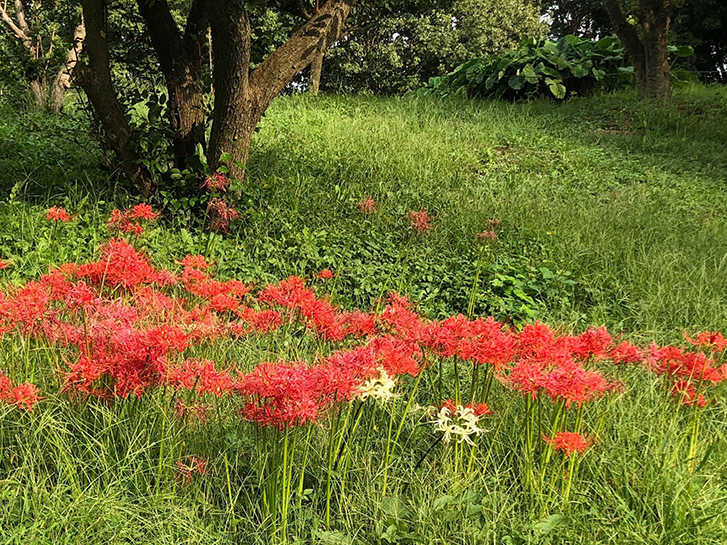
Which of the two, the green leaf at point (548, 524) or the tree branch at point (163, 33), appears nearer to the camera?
the green leaf at point (548, 524)

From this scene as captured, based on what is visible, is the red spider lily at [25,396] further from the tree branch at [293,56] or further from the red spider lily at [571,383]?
the tree branch at [293,56]

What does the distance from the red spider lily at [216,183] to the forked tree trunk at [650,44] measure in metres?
7.14

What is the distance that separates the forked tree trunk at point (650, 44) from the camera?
8570 millimetres

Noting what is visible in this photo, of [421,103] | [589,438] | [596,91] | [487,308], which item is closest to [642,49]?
[596,91]

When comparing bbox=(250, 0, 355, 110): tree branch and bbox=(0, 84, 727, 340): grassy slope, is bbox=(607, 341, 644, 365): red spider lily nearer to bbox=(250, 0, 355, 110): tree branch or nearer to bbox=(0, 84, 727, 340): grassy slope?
bbox=(0, 84, 727, 340): grassy slope

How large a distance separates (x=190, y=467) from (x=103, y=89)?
3.30 m

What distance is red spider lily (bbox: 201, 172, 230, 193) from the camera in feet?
13.7

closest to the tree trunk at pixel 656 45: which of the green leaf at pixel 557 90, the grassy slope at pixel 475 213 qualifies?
the grassy slope at pixel 475 213

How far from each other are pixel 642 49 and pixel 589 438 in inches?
356

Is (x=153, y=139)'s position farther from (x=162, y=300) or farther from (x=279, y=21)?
(x=279, y=21)

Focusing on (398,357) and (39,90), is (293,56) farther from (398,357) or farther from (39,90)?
(39,90)

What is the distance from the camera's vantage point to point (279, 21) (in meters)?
17.3

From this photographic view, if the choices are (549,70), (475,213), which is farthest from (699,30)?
(475,213)

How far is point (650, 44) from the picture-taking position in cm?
872
